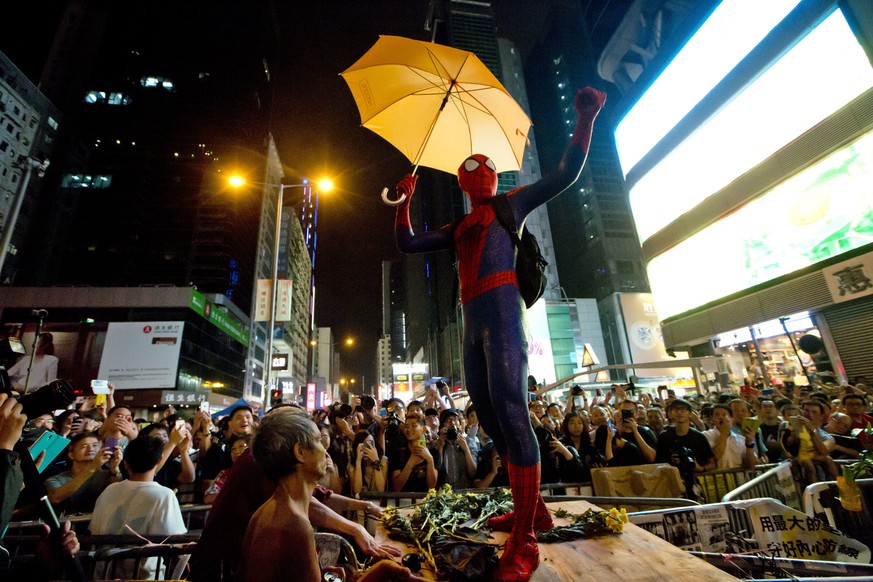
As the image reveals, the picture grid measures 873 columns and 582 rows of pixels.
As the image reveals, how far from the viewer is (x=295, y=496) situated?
169 centimetres

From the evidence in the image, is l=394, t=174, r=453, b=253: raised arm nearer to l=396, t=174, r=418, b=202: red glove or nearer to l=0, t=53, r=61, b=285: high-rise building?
l=396, t=174, r=418, b=202: red glove

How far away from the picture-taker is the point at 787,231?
13.5 metres

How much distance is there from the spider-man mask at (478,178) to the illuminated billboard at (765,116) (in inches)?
592

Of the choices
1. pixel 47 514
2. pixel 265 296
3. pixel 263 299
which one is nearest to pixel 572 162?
pixel 47 514

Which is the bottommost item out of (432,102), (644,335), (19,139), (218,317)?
(432,102)

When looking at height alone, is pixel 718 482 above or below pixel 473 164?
below

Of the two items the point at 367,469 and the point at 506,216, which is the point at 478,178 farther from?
the point at 367,469

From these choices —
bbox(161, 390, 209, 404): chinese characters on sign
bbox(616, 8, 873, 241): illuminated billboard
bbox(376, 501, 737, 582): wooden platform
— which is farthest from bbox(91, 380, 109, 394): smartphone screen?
bbox(161, 390, 209, 404): chinese characters on sign

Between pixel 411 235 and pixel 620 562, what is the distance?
2510 millimetres

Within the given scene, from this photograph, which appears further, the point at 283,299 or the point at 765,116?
the point at 283,299

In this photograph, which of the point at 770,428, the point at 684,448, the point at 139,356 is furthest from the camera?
the point at 139,356

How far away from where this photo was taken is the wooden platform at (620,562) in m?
1.83

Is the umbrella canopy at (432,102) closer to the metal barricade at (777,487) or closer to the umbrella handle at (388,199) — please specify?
the umbrella handle at (388,199)

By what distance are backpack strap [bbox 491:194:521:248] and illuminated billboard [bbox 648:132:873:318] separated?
548 inches
